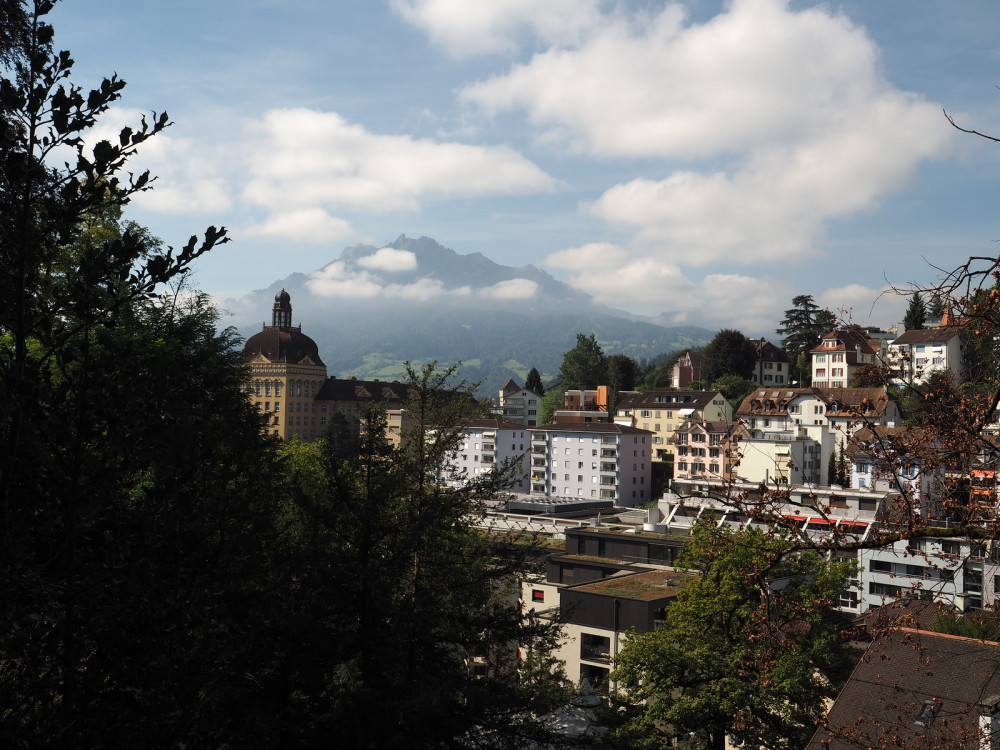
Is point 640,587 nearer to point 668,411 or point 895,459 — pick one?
point 895,459

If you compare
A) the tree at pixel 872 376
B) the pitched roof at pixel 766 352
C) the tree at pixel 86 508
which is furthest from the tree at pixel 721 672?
the pitched roof at pixel 766 352

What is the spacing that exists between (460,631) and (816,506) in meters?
8.68

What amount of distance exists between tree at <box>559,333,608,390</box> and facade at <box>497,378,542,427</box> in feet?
26.4

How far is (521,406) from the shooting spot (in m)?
124

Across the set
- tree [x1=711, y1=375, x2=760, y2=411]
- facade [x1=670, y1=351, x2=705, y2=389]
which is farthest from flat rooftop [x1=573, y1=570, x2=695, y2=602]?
facade [x1=670, y1=351, x2=705, y2=389]

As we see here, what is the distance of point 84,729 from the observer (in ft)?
18.0

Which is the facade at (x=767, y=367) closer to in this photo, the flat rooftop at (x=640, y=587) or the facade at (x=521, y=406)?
the facade at (x=521, y=406)

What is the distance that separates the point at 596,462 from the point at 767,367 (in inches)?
1216

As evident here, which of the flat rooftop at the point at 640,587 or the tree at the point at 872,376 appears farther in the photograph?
the flat rooftop at the point at 640,587

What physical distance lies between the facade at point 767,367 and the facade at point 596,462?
23655 mm

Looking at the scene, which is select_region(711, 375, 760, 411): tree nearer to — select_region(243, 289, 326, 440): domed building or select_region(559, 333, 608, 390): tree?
select_region(559, 333, 608, 390): tree

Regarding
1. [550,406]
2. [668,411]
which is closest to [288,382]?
[550,406]

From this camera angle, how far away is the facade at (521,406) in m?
123

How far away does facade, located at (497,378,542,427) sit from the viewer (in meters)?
123
